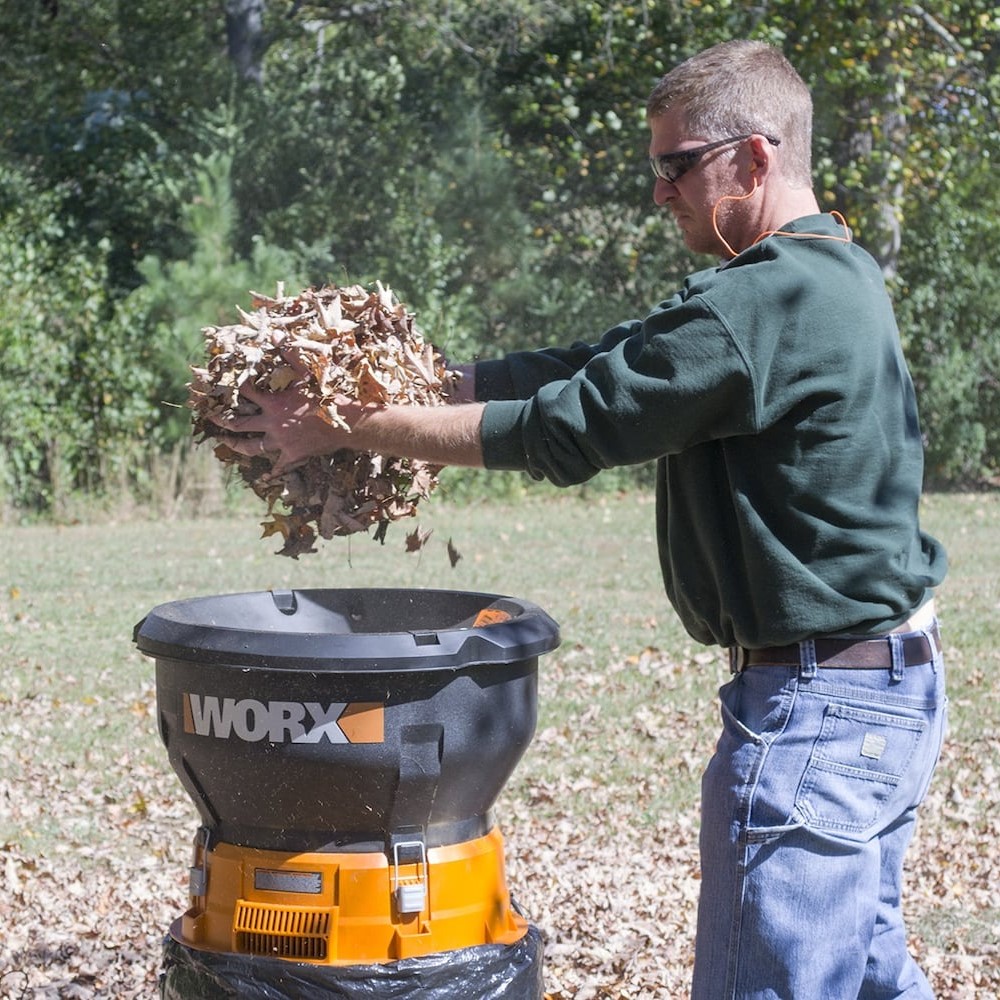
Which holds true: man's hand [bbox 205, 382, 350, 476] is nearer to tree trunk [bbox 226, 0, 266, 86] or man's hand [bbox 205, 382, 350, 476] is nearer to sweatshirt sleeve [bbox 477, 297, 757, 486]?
sweatshirt sleeve [bbox 477, 297, 757, 486]

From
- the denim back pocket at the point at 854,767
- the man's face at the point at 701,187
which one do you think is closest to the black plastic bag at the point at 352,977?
the denim back pocket at the point at 854,767

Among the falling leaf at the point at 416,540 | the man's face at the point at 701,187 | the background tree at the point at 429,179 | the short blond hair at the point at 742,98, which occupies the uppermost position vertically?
the background tree at the point at 429,179

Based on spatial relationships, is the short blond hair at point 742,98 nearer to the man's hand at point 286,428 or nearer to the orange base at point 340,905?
the man's hand at point 286,428

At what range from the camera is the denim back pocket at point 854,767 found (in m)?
2.57

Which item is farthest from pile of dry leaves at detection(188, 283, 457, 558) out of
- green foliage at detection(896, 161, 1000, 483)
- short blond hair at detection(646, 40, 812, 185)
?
green foliage at detection(896, 161, 1000, 483)

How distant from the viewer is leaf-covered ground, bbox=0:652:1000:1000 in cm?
419

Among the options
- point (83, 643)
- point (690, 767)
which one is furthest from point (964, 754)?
point (83, 643)

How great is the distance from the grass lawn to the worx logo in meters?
1.73

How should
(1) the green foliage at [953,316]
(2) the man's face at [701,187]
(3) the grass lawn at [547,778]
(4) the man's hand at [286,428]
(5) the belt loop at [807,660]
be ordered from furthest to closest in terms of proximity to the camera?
(1) the green foliage at [953,316] → (3) the grass lawn at [547,778] → (4) the man's hand at [286,428] → (2) the man's face at [701,187] → (5) the belt loop at [807,660]

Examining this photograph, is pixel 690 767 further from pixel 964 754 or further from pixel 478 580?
pixel 478 580

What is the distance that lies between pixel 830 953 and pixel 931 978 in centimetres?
186

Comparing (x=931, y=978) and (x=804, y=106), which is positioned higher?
(x=804, y=106)

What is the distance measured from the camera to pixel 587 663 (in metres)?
8.01

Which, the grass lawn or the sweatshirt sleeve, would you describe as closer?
the sweatshirt sleeve
